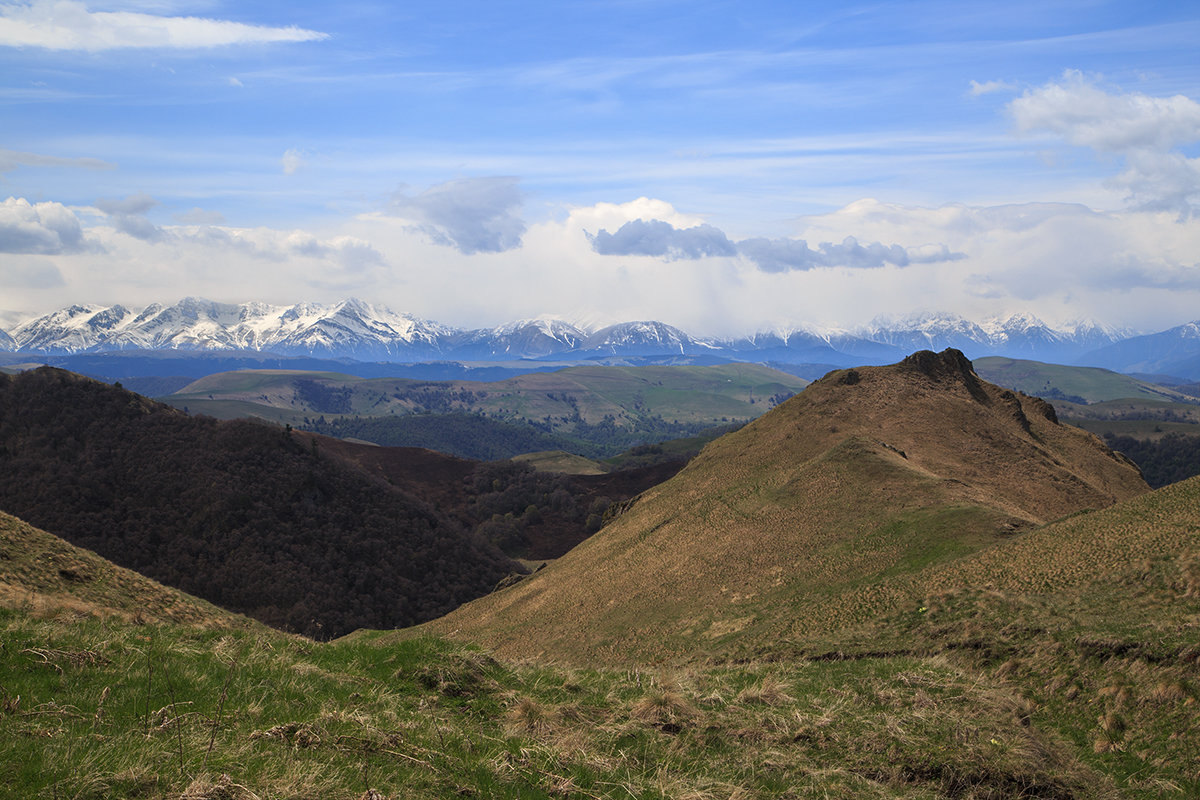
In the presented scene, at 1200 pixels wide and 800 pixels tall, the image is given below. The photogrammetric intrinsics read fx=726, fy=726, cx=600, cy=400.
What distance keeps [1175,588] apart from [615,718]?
50.8ft

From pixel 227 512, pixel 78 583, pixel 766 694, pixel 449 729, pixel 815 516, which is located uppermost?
pixel 449 729

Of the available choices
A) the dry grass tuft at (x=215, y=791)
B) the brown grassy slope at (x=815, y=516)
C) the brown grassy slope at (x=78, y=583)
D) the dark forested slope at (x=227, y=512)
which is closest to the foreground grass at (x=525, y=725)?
the dry grass tuft at (x=215, y=791)

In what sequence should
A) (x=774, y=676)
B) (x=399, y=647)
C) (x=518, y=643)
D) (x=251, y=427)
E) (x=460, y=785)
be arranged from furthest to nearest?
(x=251, y=427) → (x=518, y=643) → (x=774, y=676) → (x=399, y=647) → (x=460, y=785)

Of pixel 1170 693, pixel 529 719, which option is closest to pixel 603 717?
pixel 529 719

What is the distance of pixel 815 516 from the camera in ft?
120

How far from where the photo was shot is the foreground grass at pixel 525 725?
785 centimetres

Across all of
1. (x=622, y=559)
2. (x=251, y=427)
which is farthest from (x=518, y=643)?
(x=251, y=427)

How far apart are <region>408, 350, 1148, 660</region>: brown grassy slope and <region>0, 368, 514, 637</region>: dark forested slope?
2212 centimetres

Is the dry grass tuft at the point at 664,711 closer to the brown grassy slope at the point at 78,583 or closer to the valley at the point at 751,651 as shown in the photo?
the valley at the point at 751,651

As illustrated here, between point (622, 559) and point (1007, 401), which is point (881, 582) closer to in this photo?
point (622, 559)

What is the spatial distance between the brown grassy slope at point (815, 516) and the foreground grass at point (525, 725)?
1035 centimetres

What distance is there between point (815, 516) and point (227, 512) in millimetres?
52284

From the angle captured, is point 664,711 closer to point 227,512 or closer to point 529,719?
point 529,719

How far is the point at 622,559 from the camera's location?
4022 cm
